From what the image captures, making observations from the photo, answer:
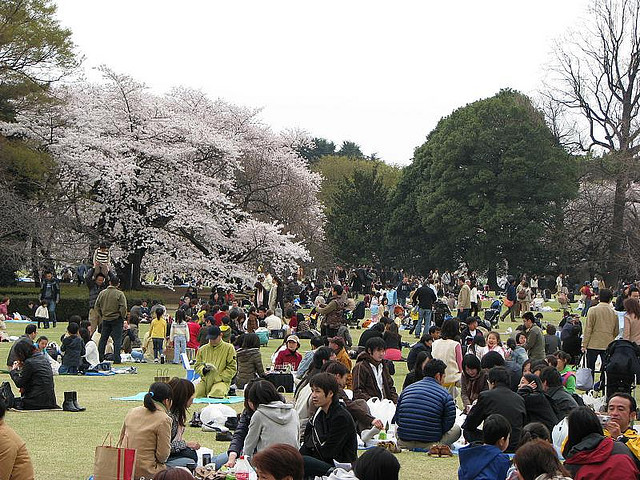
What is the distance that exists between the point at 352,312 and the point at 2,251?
1176 centimetres

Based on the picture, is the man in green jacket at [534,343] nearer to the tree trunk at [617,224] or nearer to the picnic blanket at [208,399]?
the picnic blanket at [208,399]

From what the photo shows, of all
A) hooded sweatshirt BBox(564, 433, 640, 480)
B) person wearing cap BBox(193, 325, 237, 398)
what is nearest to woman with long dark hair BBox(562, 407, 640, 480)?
hooded sweatshirt BBox(564, 433, 640, 480)

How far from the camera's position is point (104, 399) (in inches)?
504

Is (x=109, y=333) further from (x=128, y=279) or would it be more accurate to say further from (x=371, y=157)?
(x=371, y=157)

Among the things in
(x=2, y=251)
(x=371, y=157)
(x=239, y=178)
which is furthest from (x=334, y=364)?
(x=371, y=157)

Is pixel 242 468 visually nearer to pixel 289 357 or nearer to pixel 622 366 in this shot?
pixel 622 366

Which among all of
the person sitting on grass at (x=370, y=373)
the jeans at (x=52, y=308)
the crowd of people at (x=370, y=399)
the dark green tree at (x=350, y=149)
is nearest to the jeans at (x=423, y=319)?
the crowd of people at (x=370, y=399)

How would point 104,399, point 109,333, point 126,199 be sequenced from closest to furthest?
1. point 104,399
2. point 109,333
3. point 126,199

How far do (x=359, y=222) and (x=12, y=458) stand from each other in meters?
47.7

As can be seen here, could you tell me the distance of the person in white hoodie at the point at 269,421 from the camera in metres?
7.36

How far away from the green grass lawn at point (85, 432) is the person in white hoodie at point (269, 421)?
5.23 ft

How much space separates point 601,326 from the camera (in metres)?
13.4

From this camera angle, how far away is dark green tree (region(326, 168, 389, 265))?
2084 inches

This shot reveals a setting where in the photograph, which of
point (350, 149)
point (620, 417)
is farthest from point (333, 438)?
point (350, 149)
